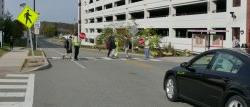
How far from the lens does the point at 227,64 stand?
A: 8.86m

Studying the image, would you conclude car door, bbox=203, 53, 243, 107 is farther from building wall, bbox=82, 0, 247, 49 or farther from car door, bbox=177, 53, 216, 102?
building wall, bbox=82, 0, 247, 49

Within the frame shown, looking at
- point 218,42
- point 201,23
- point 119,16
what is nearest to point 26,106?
point 218,42

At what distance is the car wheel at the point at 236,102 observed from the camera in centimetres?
786

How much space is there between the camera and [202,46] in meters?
39.1

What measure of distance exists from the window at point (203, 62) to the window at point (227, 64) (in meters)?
0.36

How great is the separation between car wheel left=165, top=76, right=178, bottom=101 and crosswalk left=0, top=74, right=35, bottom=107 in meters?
3.02

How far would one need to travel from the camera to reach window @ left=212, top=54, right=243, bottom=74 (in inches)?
337

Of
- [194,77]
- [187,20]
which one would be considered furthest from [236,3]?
[194,77]

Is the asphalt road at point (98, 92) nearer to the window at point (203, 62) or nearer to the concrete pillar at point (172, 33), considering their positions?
the window at point (203, 62)

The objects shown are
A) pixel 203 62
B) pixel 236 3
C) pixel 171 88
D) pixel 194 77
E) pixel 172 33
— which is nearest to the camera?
pixel 194 77

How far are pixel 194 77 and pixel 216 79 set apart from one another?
979mm

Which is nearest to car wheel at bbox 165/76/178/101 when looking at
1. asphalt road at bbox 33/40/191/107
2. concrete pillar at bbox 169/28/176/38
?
asphalt road at bbox 33/40/191/107

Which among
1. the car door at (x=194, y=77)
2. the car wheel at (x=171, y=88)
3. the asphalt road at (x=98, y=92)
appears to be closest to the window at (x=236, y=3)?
the asphalt road at (x=98, y=92)

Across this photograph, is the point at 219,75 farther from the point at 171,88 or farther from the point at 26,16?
the point at 26,16
